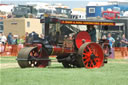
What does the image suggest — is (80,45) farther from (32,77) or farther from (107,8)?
(107,8)

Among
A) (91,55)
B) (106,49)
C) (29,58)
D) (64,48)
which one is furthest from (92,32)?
(29,58)

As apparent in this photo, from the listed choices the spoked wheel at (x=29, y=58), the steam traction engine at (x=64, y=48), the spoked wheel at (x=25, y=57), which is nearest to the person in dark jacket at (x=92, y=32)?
the steam traction engine at (x=64, y=48)

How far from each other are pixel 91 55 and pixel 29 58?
228cm

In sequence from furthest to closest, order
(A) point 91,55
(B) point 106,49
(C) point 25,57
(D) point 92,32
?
1. (B) point 106,49
2. (D) point 92,32
3. (A) point 91,55
4. (C) point 25,57

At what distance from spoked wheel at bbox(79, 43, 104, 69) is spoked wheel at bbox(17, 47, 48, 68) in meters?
1.51

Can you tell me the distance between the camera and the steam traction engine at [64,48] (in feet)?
59.6

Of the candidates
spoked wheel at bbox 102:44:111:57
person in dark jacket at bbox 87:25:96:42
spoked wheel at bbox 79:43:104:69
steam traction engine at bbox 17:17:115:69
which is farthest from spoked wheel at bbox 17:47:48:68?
spoked wheel at bbox 102:44:111:57

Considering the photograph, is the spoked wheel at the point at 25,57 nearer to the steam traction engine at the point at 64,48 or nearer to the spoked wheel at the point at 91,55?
the steam traction engine at the point at 64,48

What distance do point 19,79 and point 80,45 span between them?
6.27 m

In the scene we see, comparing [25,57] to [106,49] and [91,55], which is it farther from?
[106,49]

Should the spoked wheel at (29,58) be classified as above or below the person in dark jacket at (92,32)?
below

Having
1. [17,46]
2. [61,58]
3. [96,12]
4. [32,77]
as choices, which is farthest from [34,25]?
[32,77]

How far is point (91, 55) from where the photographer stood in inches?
728

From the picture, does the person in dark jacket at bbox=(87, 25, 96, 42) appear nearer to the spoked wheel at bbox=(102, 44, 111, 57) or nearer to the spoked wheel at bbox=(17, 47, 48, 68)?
the spoked wheel at bbox=(102, 44, 111, 57)
